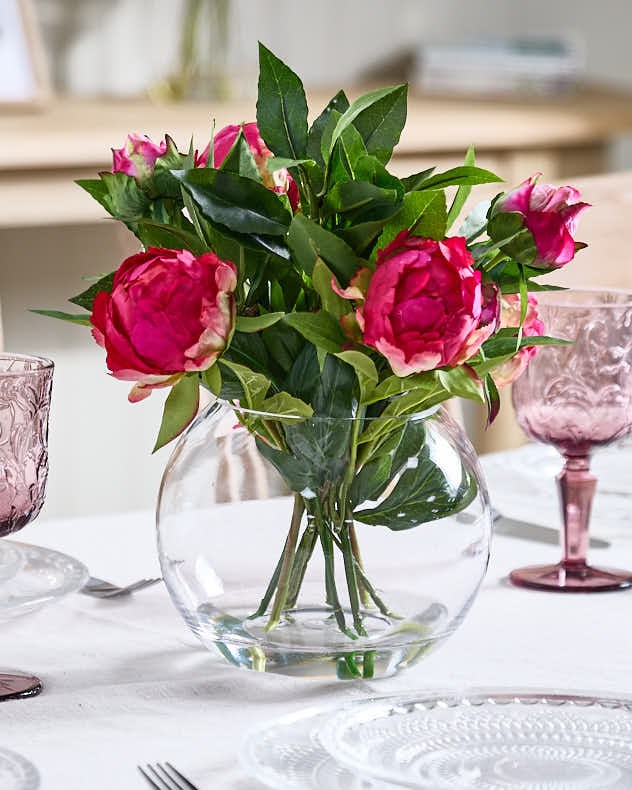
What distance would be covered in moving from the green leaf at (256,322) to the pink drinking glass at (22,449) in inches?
5.4

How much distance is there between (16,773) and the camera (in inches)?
22.3

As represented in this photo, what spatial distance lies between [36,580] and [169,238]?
0.78 feet

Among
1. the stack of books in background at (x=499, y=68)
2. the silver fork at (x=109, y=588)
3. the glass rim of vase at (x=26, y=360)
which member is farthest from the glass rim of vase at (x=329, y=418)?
the stack of books in background at (x=499, y=68)

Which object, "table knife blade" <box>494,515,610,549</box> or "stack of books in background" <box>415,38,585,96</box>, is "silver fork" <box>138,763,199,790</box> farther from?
"stack of books in background" <box>415,38,585,96</box>

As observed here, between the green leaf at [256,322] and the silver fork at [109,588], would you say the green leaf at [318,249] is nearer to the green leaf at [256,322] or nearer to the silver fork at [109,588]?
the green leaf at [256,322]

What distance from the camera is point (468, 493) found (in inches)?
26.3

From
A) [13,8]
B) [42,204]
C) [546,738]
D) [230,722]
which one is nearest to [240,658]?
[230,722]

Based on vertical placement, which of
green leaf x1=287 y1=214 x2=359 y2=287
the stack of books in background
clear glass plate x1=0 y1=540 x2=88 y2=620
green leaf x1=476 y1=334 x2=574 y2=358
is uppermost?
the stack of books in background

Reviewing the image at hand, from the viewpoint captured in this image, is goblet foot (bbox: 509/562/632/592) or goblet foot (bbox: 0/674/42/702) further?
goblet foot (bbox: 509/562/632/592)

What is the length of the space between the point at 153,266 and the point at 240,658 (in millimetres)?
211

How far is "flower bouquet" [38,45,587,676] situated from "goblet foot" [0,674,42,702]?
0.11 meters

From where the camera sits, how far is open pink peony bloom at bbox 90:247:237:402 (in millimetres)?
567

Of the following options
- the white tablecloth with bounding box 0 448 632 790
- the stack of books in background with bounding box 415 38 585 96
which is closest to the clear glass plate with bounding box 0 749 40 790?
the white tablecloth with bounding box 0 448 632 790

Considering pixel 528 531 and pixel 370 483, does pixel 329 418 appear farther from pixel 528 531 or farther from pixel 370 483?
pixel 528 531
